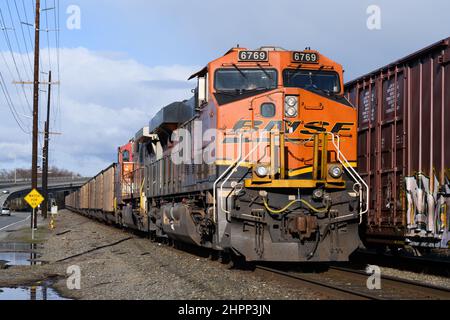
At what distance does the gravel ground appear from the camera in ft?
32.9

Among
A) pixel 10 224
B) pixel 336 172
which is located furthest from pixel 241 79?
pixel 10 224

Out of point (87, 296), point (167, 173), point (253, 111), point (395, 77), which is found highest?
point (395, 77)

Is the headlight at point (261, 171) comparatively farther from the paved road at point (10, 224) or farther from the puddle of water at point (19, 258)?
the paved road at point (10, 224)

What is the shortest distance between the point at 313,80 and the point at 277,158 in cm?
210

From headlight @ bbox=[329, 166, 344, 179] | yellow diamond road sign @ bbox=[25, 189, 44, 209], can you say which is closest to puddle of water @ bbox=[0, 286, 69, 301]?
headlight @ bbox=[329, 166, 344, 179]

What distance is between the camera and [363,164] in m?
15.4

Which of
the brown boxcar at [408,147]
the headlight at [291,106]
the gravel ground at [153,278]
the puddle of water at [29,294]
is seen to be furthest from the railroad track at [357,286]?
the puddle of water at [29,294]

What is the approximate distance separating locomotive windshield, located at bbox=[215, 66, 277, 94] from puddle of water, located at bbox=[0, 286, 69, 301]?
5.27m

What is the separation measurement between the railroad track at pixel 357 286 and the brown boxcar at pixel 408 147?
161 cm

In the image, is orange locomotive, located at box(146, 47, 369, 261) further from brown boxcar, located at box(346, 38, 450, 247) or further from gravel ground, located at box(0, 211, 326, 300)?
brown boxcar, located at box(346, 38, 450, 247)
